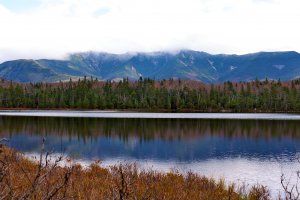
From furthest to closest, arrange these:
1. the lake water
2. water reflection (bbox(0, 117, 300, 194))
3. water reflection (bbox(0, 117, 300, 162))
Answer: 1. water reflection (bbox(0, 117, 300, 162))
2. water reflection (bbox(0, 117, 300, 194))
3. the lake water

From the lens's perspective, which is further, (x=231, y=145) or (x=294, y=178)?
(x=231, y=145)

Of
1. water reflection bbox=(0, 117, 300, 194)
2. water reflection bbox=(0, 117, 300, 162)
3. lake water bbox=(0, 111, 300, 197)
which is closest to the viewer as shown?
lake water bbox=(0, 111, 300, 197)

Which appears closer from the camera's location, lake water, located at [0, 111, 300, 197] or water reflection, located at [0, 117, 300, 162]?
lake water, located at [0, 111, 300, 197]

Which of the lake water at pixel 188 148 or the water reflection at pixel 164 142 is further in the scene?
the water reflection at pixel 164 142

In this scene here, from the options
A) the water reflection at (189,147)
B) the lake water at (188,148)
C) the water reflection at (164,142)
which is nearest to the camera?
the lake water at (188,148)

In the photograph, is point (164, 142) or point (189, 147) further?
point (164, 142)

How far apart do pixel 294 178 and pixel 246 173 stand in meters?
4.77

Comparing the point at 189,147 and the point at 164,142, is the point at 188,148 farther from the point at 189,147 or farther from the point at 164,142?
the point at 164,142

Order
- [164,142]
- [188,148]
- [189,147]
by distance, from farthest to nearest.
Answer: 1. [164,142]
2. [189,147]
3. [188,148]

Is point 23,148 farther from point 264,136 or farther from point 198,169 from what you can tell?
point 264,136

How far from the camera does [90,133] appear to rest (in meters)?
80.6

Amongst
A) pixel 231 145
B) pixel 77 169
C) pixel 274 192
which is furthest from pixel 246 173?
pixel 231 145

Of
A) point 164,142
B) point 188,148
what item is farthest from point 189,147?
point 164,142

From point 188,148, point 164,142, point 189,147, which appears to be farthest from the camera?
point 164,142
